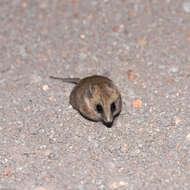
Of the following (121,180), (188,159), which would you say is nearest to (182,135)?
(188,159)

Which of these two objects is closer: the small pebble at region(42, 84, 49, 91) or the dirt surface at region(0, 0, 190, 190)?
the dirt surface at region(0, 0, 190, 190)

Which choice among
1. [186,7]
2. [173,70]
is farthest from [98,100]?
[186,7]

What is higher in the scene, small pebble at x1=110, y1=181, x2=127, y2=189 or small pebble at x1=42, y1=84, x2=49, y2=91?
small pebble at x1=42, y1=84, x2=49, y2=91

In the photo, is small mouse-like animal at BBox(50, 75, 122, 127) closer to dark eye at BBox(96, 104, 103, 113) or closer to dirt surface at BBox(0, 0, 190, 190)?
Answer: dark eye at BBox(96, 104, 103, 113)

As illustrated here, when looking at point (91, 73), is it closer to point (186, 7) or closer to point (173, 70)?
point (173, 70)

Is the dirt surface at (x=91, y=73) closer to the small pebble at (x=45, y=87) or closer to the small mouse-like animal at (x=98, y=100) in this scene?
the small pebble at (x=45, y=87)

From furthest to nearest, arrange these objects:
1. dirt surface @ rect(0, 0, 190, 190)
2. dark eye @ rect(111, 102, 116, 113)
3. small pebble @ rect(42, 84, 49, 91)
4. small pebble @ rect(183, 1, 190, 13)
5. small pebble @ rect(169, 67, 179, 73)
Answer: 1. small pebble @ rect(183, 1, 190, 13)
2. small pebble @ rect(169, 67, 179, 73)
3. small pebble @ rect(42, 84, 49, 91)
4. dark eye @ rect(111, 102, 116, 113)
5. dirt surface @ rect(0, 0, 190, 190)

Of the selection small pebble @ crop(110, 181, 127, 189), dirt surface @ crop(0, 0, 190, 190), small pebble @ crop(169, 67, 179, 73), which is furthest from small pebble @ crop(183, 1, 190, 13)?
small pebble @ crop(110, 181, 127, 189)
